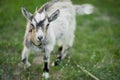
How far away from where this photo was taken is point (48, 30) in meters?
7.34

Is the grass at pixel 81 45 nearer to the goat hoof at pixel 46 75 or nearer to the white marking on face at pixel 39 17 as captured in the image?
the goat hoof at pixel 46 75

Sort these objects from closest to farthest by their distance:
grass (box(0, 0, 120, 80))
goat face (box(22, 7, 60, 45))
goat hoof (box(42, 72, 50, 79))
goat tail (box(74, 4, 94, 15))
Result: goat face (box(22, 7, 60, 45)), goat hoof (box(42, 72, 50, 79)), grass (box(0, 0, 120, 80)), goat tail (box(74, 4, 94, 15))

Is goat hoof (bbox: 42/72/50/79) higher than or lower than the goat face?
lower

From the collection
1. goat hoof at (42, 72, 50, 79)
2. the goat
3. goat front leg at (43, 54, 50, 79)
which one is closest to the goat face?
the goat

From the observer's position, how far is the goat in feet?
22.2

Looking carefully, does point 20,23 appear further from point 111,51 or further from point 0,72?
point 0,72

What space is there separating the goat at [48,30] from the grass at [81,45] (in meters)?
0.29

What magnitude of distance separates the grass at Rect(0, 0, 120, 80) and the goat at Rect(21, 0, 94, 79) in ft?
0.94

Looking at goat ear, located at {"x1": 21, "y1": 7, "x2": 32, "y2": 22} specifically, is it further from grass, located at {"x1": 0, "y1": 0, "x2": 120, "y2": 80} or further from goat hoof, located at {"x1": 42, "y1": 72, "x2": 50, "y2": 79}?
goat hoof, located at {"x1": 42, "y1": 72, "x2": 50, "y2": 79}

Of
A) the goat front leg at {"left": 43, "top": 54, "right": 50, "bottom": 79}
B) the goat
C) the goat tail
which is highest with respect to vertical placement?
the goat tail

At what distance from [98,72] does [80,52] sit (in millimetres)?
2143

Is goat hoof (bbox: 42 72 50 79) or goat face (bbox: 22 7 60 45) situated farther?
goat hoof (bbox: 42 72 50 79)

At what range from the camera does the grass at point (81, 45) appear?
7320 millimetres

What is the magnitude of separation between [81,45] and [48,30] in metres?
2.57
